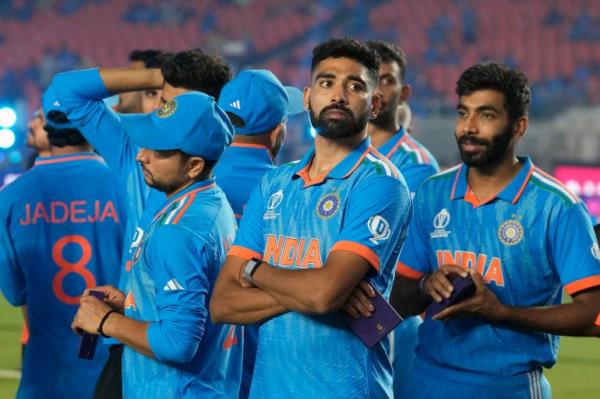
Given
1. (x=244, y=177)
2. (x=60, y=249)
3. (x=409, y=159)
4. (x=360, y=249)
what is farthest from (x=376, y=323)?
(x=409, y=159)

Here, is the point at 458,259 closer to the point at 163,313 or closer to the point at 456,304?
the point at 456,304

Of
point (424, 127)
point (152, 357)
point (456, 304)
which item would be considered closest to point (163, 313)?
point (152, 357)

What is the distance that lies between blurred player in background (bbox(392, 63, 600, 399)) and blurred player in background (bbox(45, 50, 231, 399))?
3.79ft

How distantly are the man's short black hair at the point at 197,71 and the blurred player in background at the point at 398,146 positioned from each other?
898 millimetres

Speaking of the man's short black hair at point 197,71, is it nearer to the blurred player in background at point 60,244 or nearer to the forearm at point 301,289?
the blurred player in background at point 60,244

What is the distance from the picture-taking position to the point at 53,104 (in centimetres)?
466

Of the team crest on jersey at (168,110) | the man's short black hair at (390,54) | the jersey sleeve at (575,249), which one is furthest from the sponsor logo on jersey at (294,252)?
the man's short black hair at (390,54)

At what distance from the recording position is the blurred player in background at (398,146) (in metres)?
5.08

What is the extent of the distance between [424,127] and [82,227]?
53.1 feet

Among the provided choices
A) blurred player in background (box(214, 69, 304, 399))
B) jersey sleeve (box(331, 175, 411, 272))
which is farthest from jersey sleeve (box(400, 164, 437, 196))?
jersey sleeve (box(331, 175, 411, 272))

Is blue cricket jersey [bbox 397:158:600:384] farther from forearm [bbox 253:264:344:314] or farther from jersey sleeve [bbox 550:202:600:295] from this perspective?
forearm [bbox 253:264:344:314]

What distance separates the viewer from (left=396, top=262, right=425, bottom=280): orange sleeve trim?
3.96 m

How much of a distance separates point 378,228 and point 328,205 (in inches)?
7.5

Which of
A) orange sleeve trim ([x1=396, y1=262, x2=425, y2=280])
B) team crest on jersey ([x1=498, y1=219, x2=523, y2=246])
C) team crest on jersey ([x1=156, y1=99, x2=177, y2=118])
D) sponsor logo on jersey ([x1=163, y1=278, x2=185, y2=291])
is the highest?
team crest on jersey ([x1=156, y1=99, x2=177, y2=118])
